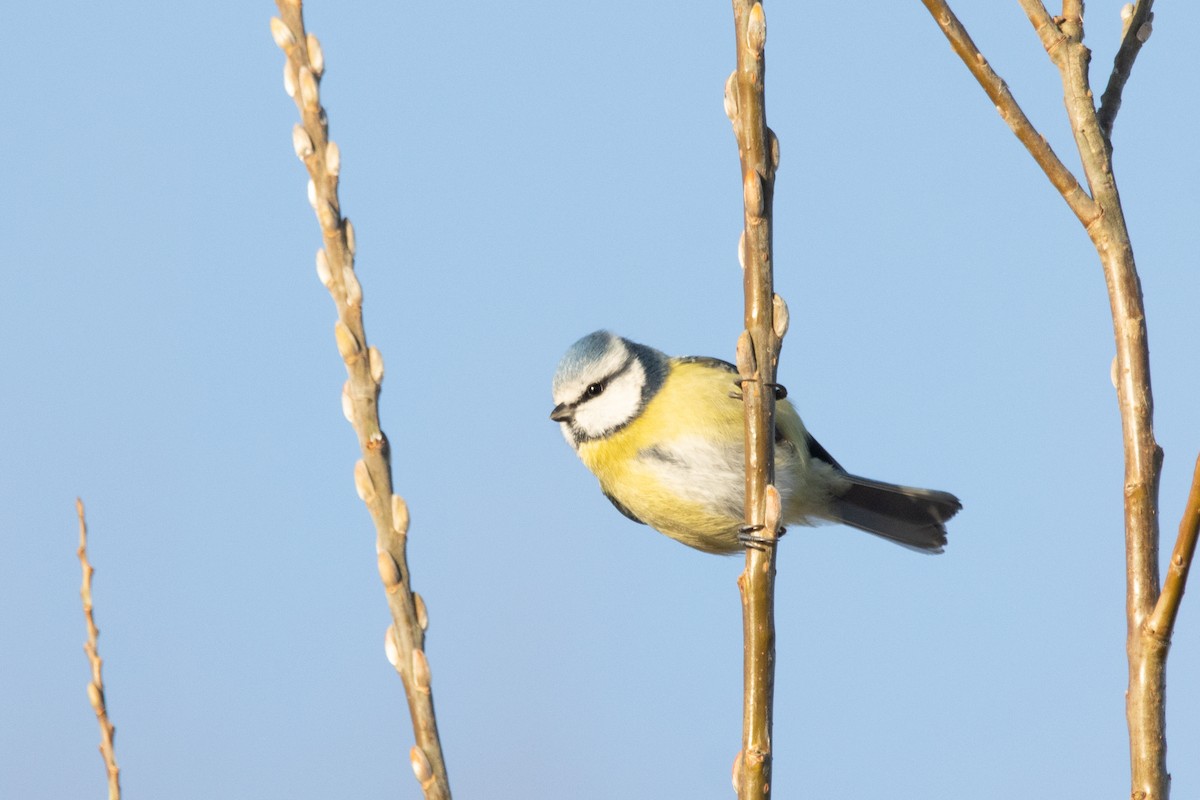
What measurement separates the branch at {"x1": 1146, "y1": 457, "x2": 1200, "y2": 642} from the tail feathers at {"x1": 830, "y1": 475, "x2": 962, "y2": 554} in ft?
10.2

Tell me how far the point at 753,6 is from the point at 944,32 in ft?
1.17

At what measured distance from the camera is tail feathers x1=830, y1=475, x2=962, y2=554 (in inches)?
174

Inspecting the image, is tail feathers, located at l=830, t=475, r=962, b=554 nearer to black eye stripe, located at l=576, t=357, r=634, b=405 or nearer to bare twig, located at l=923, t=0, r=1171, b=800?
black eye stripe, located at l=576, t=357, r=634, b=405

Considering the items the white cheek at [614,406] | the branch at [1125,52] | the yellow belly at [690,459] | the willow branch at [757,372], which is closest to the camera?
the willow branch at [757,372]

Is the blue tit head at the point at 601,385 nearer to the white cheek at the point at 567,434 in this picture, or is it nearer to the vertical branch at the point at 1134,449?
the white cheek at the point at 567,434

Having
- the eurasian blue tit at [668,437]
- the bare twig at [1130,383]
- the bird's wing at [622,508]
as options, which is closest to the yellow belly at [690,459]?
the eurasian blue tit at [668,437]

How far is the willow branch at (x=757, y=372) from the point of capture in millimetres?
1283

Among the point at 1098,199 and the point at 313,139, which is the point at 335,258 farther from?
the point at 1098,199

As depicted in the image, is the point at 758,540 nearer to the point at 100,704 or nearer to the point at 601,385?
the point at 100,704

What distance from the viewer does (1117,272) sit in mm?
1445

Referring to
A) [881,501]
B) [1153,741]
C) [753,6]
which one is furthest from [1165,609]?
[881,501]

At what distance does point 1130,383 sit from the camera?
1.43m

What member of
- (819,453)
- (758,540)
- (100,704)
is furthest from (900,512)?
(100,704)

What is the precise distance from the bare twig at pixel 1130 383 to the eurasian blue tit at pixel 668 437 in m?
1.86
